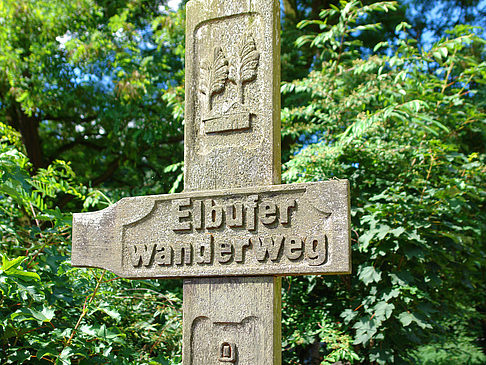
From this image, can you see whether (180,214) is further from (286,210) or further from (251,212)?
(286,210)

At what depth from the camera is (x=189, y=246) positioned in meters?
2.46

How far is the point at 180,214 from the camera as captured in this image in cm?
251

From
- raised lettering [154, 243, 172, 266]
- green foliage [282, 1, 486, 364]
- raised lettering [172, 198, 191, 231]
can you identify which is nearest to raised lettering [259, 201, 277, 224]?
raised lettering [172, 198, 191, 231]

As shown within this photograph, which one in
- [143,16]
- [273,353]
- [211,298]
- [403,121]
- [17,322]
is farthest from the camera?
[143,16]

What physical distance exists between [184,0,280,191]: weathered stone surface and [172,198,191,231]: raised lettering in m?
0.09

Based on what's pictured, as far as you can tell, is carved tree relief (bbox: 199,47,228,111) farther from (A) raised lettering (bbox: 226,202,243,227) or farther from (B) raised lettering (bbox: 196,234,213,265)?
(B) raised lettering (bbox: 196,234,213,265)

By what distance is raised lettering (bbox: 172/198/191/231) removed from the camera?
8.18 ft

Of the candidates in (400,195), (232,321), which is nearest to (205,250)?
(232,321)

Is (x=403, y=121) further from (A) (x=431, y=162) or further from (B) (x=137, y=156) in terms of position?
(B) (x=137, y=156)

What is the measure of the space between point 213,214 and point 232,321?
0.47 metres

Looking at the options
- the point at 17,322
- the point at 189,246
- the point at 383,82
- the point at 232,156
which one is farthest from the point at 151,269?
the point at 383,82

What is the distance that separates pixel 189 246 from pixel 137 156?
19.4 ft

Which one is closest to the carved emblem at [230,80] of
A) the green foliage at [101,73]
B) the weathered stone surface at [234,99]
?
the weathered stone surface at [234,99]

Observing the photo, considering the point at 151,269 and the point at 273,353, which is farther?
the point at 151,269
